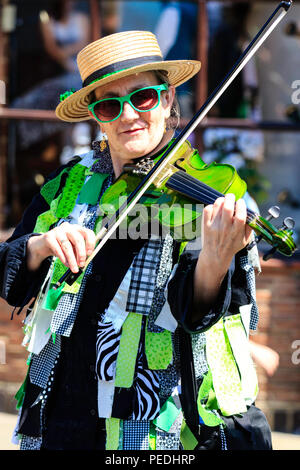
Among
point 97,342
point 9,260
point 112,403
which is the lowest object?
point 112,403

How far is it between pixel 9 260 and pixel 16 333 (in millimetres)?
2631

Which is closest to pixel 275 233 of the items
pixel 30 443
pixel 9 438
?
pixel 30 443

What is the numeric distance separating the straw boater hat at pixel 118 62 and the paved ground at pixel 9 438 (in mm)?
2487

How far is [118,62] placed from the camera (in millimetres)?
2139

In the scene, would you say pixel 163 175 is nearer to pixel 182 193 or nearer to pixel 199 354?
pixel 182 193

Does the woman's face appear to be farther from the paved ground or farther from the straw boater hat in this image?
the paved ground

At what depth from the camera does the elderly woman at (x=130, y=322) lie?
1955 millimetres

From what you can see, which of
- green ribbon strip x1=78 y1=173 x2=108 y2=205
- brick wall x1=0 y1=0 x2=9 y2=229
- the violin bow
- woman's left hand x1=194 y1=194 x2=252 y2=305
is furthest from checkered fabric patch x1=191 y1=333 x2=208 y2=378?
brick wall x1=0 y1=0 x2=9 y2=229

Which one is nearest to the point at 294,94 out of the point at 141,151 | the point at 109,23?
the point at 109,23

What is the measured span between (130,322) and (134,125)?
577 mm

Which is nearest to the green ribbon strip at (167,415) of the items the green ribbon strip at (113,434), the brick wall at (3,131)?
the green ribbon strip at (113,434)

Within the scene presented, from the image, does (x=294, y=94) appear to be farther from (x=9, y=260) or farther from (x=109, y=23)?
(x=9, y=260)
